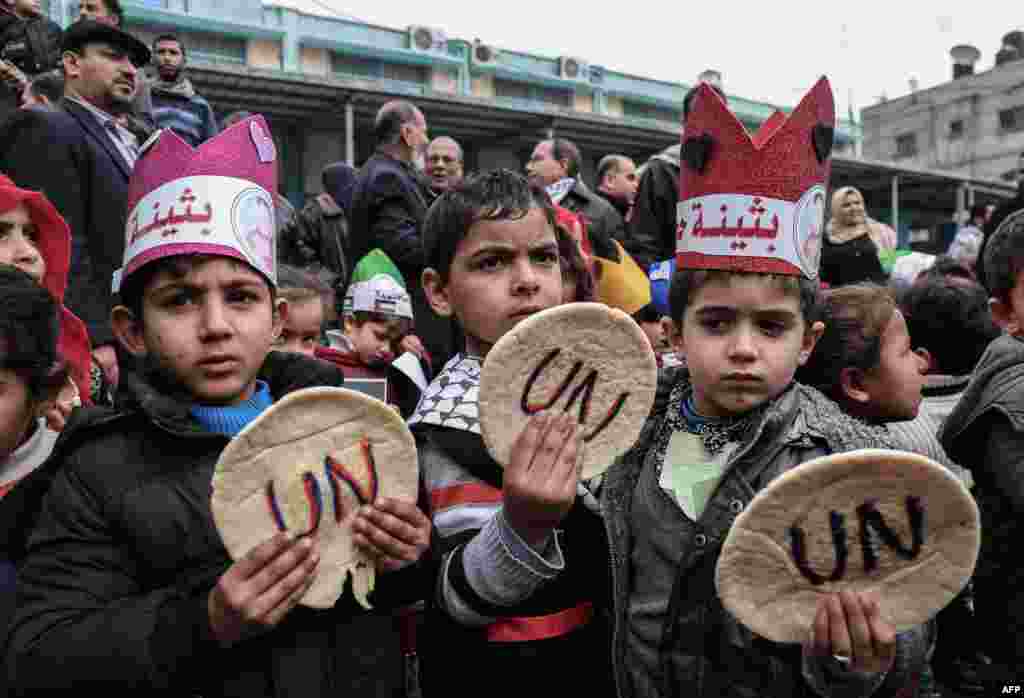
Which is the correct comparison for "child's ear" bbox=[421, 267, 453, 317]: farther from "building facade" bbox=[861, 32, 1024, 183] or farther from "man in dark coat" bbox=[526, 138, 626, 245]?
"building facade" bbox=[861, 32, 1024, 183]

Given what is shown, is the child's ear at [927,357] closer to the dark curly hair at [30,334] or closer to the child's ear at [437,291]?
the child's ear at [437,291]

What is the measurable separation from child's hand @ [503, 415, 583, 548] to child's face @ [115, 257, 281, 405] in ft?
1.91

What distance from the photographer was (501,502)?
1.81m

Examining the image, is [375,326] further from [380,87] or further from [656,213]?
[380,87]

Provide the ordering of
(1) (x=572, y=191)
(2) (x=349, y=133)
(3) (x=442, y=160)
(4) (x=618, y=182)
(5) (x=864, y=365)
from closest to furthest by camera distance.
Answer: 1. (5) (x=864, y=365)
2. (1) (x=572, y=191)
3. (3) (x=442, y=160)
4. (4) (x=618, y=182)
5. (2) (x=349, y=133)

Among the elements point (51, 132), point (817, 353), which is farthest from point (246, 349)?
point (51, 132)

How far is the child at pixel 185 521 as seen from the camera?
1377 millimetres

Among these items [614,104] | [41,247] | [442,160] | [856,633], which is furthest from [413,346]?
[614,104]

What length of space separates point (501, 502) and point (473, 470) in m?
0.09

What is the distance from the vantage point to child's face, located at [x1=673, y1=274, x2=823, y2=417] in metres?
1.76

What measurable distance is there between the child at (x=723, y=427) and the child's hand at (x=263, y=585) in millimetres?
736

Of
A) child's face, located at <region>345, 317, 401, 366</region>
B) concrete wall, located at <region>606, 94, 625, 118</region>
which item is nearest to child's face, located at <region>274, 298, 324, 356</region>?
child's face, located at <region>345, 317, 401, 366</region>

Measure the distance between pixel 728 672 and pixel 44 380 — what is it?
5.22ft

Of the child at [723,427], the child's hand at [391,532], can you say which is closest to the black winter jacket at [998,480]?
the child at [723,427]
